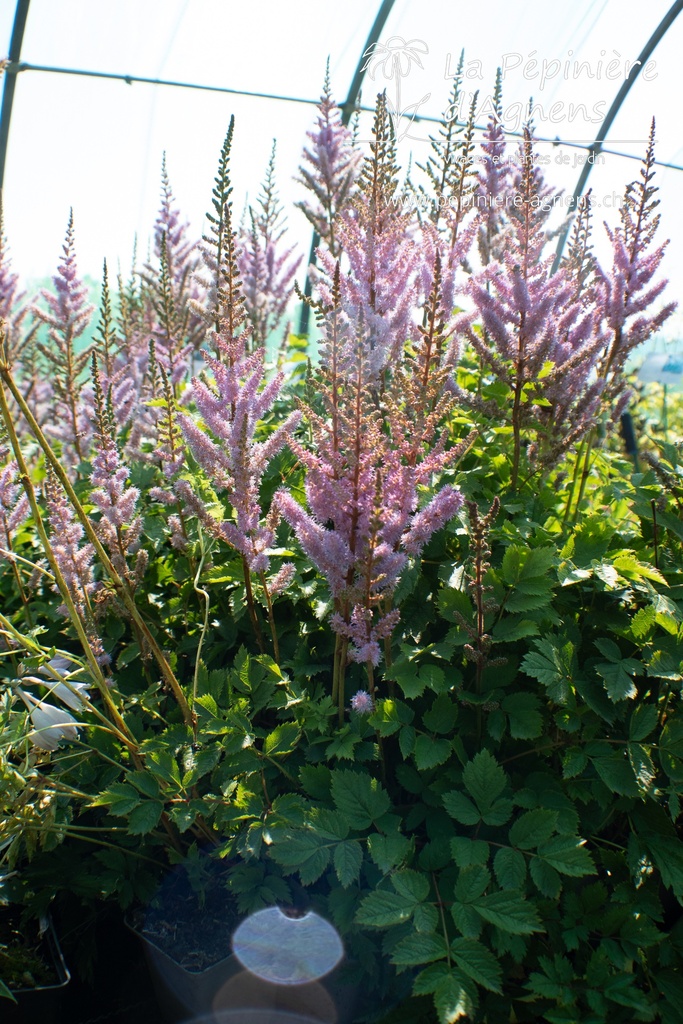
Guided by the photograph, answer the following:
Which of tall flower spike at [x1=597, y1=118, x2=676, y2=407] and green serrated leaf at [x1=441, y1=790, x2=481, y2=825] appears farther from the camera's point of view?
tall flower spike at [x1=597, y1=118, x2=676, y2=407]

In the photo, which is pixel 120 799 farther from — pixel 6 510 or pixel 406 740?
pixel 6 510

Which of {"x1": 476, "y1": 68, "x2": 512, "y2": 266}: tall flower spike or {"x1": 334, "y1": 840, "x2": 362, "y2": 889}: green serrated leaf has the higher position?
{"x1": 476, "y1": 68, "x2": 512, "y2": 266}: tall flower spike

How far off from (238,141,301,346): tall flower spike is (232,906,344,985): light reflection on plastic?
70.0 inches

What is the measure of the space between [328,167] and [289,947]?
2234 mm

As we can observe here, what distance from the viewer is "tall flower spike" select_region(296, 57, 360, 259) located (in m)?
2.45

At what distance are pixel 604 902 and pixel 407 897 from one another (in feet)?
1.24

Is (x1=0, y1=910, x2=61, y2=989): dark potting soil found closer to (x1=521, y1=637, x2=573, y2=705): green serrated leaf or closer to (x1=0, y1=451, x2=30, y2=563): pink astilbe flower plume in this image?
(x1=0, y1=451, x2=30, y2=563): pink astilbe flower plume

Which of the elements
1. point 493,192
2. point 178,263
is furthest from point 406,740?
point 178,263

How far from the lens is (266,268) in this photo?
2818 millimetres

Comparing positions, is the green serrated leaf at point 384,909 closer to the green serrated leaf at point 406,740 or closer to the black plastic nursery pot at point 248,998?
the green serrated leaf at point 406,740

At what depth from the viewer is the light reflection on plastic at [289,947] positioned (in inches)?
53.7

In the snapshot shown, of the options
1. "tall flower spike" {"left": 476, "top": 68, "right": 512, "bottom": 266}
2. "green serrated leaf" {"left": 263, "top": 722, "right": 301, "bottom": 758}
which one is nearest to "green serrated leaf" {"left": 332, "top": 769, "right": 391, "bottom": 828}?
"green serrated leaf" {"left": 263, "top": 722, "right": 301, "bottom": 758}

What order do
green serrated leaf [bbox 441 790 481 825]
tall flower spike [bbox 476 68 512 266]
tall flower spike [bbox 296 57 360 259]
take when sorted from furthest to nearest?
tall flower spike [bbox 296 57 360 259] < tall flower spike [bbox 476 68 512 266] < green serrated leaf [bbox 441 790 481 825]

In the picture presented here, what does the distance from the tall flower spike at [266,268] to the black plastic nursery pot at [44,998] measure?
1.82 meters
